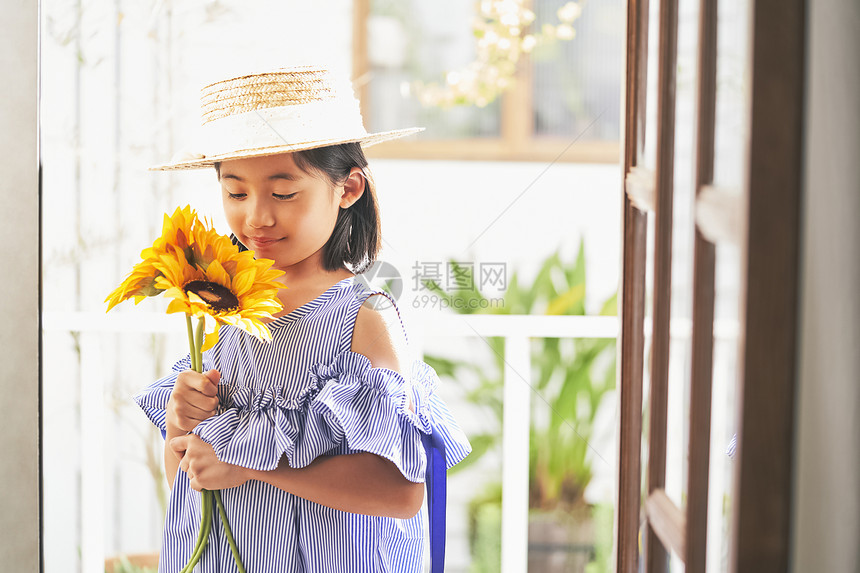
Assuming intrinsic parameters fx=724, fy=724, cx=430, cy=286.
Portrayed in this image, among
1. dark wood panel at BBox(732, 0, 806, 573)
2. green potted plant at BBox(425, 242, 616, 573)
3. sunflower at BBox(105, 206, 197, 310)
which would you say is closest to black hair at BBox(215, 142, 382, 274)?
sunflower at BBox(105, 206, 197, 310)

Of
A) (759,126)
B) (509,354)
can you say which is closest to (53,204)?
(509,354)

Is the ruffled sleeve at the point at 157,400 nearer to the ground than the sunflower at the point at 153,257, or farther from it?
nearer to the ground

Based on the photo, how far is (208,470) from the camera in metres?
0.99

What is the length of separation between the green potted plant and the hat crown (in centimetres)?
132

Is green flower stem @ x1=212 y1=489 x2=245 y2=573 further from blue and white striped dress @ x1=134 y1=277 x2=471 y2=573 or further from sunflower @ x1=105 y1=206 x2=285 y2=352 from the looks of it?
sunflower @ x1=105 y1=206 x2=285 y2=352

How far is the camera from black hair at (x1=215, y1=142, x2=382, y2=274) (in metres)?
1.04

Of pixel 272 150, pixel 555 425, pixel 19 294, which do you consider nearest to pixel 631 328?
pixel 272 150

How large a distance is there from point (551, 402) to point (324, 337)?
141 cm

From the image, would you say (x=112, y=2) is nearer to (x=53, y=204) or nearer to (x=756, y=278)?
(x=53, y=204)

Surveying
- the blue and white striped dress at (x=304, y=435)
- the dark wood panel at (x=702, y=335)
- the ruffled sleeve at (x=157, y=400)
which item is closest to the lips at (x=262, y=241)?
the blue and white striped dress at (x=304, y=435)

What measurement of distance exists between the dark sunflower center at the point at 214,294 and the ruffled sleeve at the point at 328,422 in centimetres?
17

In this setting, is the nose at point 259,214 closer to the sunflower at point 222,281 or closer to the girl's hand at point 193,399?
the sunflower at point 222,281

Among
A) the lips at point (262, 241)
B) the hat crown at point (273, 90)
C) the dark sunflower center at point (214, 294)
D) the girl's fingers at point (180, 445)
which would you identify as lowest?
the girl's fingers at point (180, 445)

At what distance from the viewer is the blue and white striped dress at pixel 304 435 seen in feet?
3.20
